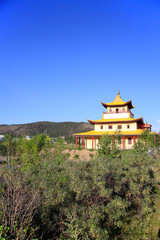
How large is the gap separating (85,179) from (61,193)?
168 cm

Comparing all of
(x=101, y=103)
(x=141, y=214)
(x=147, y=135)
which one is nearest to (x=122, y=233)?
(x=141, y=214)

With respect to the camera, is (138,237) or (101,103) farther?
(101,103)

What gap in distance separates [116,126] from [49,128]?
100 m

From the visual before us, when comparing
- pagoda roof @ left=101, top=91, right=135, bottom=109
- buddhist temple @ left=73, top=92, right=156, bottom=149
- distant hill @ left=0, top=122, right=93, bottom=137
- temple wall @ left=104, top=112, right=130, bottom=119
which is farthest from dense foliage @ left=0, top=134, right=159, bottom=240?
distant hill @ left=0, top=122, right=93, bottom=137

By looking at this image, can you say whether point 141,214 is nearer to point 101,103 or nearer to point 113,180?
point 113,180

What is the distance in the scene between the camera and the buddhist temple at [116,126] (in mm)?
33875

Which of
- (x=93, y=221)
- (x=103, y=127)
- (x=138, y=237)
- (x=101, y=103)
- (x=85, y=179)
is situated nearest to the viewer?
(x=93, y=221)

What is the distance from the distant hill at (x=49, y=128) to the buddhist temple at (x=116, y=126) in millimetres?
80431

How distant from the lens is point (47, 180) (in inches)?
466

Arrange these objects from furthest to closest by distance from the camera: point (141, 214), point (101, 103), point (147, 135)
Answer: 1. point (101, 103)
2. point (147, 135)
3. point (141, 214)

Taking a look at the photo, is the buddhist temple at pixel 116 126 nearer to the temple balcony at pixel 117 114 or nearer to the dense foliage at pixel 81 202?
the temple balcony at pixel 117 114

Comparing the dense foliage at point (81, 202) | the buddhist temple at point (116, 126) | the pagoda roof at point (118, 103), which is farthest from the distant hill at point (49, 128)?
the dense foliage at point (81, 202)

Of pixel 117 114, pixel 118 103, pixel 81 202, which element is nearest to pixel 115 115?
pixel 117 114

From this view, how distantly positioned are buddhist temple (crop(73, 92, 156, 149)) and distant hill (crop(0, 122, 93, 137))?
80.4 m
